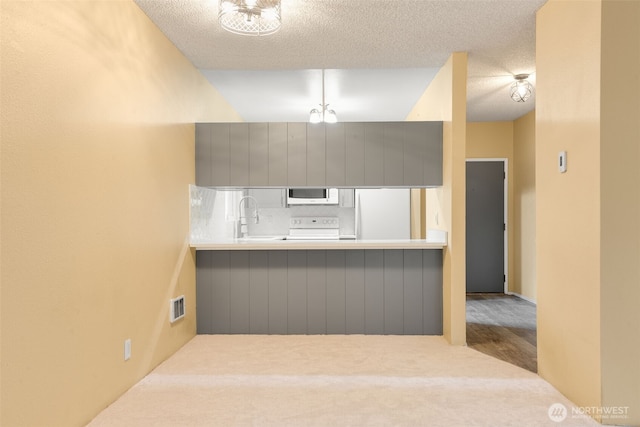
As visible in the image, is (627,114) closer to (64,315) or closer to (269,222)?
(64,315)

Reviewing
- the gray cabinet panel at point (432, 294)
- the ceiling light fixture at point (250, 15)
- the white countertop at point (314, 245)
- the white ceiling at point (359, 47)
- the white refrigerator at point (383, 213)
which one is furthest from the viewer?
the white refrigerator at point (383, 213)

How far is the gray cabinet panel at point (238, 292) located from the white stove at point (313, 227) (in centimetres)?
249

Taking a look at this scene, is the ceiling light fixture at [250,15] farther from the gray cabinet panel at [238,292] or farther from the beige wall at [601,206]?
the gray cabinet panel at [238,292]

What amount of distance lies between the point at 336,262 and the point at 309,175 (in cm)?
85

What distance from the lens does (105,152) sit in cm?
237

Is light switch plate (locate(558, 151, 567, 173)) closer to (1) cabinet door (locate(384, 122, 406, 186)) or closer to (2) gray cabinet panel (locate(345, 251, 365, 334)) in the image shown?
(1) cabinet door (locate(384, 122, 406, 186))

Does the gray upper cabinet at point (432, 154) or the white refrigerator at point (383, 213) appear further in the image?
the white refrigerator at point (383, 213)

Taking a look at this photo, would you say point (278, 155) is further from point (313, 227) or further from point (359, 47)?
point (313, 227)

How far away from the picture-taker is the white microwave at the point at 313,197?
5.91 meters

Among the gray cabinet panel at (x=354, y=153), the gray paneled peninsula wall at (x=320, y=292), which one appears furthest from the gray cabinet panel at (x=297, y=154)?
the gray paneled peninsula wall at (x=320, y=292)

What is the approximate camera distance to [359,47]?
3.43 metres

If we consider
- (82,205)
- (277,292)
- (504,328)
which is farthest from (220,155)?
(504,328)

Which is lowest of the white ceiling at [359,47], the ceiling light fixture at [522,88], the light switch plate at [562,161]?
the light switch plate at [562,161]

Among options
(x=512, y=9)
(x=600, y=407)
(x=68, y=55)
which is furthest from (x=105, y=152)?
(x=600, y=407)
